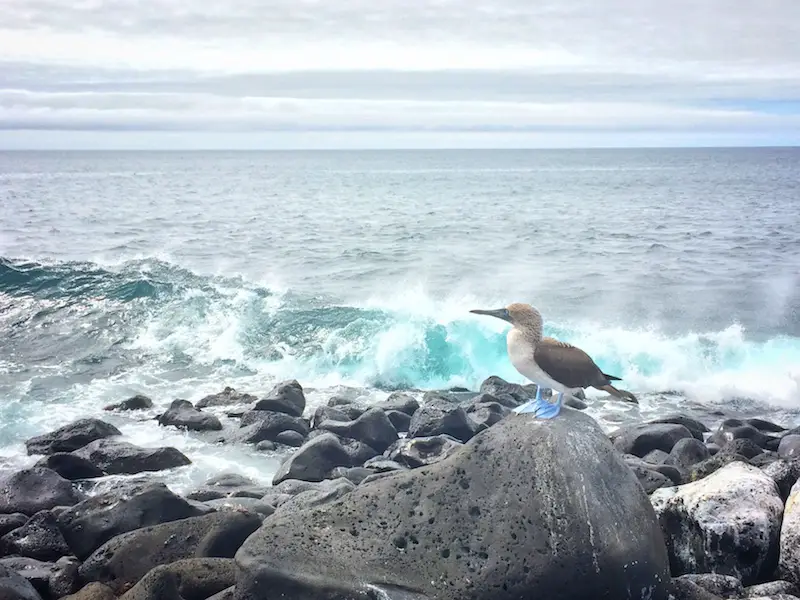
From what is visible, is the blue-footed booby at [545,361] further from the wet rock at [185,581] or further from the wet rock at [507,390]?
the wet rock at [507,390]

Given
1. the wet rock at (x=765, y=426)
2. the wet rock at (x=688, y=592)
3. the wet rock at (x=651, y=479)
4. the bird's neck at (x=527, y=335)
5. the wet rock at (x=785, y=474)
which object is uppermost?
the bird's neck at (x=527, y=335)

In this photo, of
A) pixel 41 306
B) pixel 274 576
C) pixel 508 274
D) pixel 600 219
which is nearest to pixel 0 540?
pixel 274 576

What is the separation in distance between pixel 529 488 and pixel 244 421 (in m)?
9.23

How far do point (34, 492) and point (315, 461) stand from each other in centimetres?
356

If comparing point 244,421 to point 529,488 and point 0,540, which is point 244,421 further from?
point 529,488

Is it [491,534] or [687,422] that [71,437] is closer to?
[491,534]

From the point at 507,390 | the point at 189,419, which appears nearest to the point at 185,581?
the point at 189,419

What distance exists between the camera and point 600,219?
47.4 m

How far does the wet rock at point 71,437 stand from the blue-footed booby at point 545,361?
887 cm

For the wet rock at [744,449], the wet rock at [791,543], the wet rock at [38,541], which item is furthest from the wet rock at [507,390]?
the wet rock at [791,543]

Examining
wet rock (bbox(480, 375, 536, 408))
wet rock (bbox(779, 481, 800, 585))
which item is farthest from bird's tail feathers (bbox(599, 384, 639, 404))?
wet rock (bbox(480, 375, 536, 408))

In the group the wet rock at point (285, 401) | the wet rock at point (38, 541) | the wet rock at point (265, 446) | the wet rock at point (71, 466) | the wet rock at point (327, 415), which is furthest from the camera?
the wet rock at point (285, 401)

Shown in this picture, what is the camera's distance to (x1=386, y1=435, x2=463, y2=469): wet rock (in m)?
12.2

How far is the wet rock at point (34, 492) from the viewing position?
402 inches
